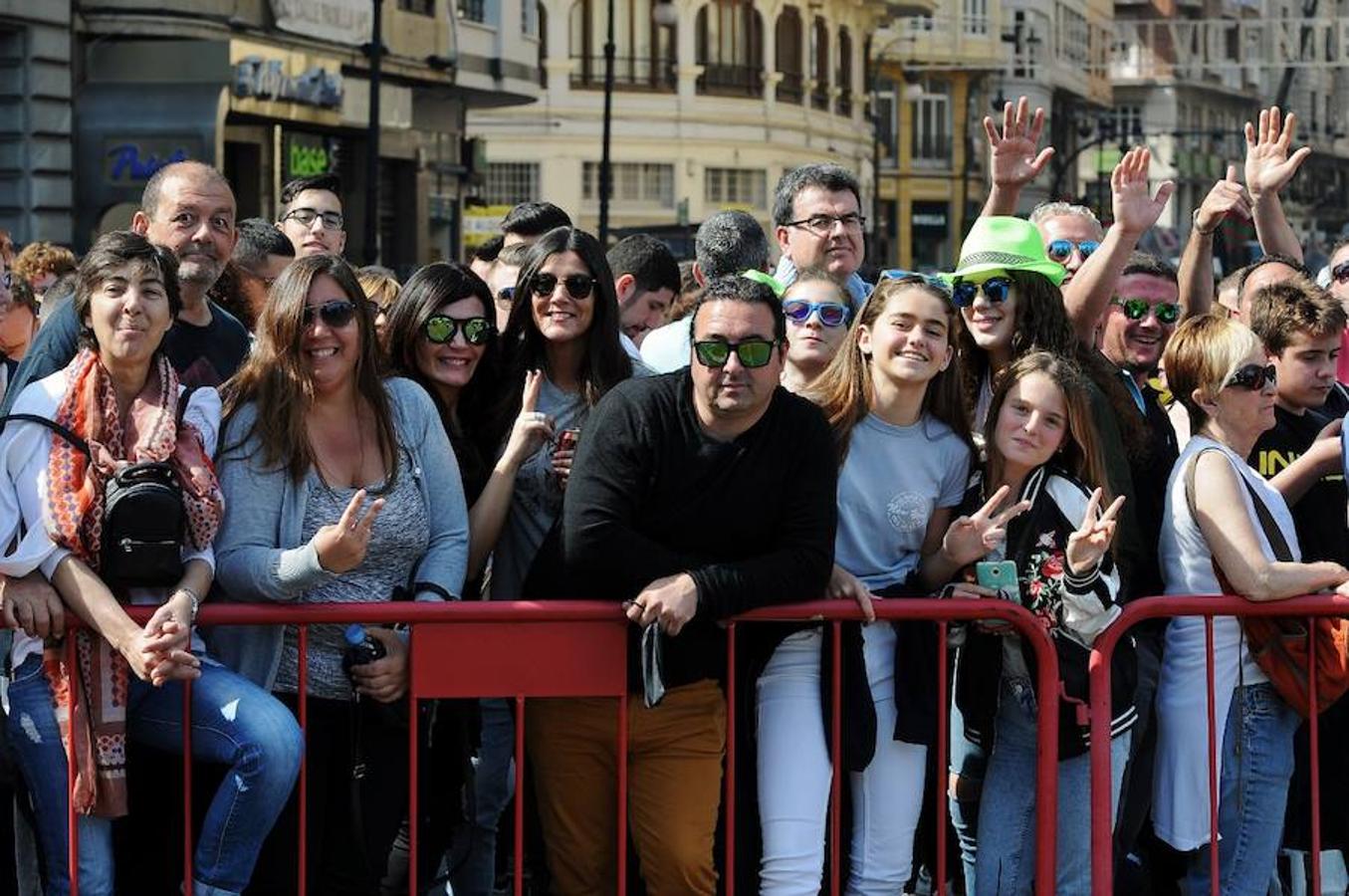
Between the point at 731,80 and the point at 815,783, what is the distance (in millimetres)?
49987

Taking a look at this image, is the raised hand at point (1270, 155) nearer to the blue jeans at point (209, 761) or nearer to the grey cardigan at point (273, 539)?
the grey cardigan at point (273, 539)

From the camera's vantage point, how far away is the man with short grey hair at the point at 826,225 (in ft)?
23.5

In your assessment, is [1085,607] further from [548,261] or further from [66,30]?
[66,30]

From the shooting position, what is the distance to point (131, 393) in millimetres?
5305

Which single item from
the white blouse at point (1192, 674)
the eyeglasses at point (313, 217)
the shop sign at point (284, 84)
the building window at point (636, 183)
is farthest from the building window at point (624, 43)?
the white blouse at point (1192, 674)

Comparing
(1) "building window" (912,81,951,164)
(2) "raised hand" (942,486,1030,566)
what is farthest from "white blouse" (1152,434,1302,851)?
(1) "building window" (912,81,951,164)

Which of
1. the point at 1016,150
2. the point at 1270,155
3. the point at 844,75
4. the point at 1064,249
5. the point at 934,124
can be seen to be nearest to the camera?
the point at 1016,150

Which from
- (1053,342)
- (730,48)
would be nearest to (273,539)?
(1053,342)

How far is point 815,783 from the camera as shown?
5375 millimetres

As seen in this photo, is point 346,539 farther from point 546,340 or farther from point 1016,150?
point 1016,150

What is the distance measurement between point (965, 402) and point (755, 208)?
47.7m

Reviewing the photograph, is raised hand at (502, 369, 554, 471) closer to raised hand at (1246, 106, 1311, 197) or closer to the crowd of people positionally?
the crowd of people

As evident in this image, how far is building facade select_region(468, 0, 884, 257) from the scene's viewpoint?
169ft

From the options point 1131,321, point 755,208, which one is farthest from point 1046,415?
point 755,208
